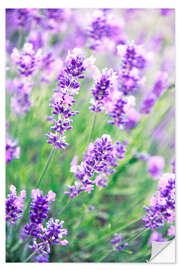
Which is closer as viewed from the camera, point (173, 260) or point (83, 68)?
point (83, 68)

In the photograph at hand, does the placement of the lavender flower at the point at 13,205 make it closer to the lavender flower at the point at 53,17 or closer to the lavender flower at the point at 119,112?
the lavender flower at the point at 119,112

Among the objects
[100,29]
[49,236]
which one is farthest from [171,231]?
[100,29]

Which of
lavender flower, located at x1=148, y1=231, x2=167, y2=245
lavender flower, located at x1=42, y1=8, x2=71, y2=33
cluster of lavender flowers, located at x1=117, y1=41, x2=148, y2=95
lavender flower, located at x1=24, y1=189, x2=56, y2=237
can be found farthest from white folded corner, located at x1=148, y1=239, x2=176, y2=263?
lavender flower, located at x1=42, y1=8, x2=71, y2=33

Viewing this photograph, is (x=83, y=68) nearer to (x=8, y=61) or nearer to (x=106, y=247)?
(x=8, y=61)

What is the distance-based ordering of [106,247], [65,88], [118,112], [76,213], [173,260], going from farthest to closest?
[76,213], [106,247], [173,260], [118,112], [65,88]

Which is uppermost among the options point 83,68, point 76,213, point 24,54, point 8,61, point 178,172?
point 8,61

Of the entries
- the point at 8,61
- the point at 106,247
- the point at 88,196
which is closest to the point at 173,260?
the point at 106,247
